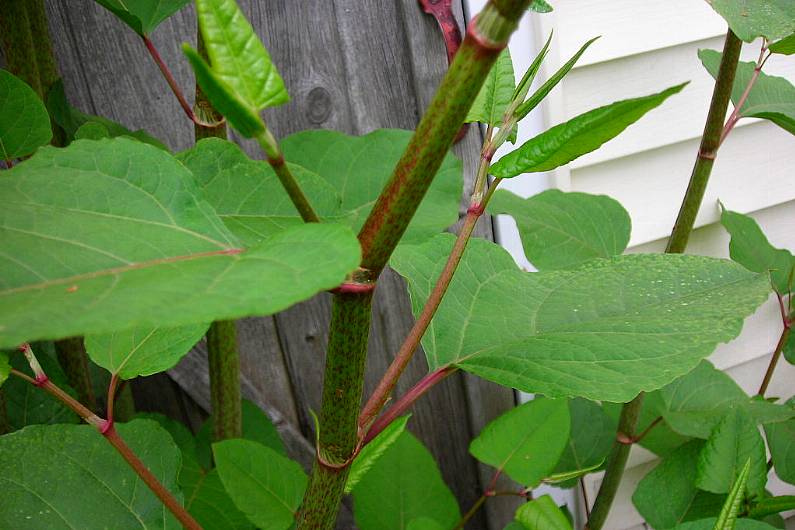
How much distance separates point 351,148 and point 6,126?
290 mm

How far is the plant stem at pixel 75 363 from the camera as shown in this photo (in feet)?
2.53

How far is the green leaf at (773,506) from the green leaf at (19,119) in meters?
0.85

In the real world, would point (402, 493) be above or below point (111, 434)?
below

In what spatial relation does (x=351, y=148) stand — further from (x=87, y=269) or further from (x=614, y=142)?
(x=614, y=142)

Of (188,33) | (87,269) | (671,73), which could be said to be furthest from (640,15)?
(87,269)

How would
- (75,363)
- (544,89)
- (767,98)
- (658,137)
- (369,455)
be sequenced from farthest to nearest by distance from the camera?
(658,137) < (767,98) < (75,363) < (369,455) < (544,89)

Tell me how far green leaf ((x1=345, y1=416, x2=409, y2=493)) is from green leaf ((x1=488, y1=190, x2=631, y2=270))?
0.45 meters

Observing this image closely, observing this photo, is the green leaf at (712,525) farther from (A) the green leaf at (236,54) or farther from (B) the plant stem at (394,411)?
(A) the green leaf at (236,54)

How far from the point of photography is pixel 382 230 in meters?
0.31

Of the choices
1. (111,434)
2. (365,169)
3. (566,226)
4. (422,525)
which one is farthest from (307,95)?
(111,434)

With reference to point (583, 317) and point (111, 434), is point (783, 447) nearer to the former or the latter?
point (583, 317)

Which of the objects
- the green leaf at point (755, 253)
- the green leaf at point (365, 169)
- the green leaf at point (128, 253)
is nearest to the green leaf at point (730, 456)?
the green leaf at point (755, 253)

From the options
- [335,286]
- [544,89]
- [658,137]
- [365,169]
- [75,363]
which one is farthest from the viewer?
[658,137]

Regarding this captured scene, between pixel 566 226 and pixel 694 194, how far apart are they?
0.18 m
